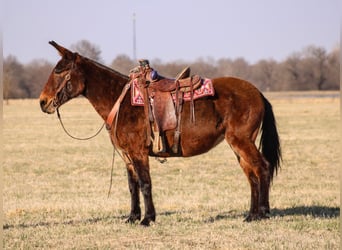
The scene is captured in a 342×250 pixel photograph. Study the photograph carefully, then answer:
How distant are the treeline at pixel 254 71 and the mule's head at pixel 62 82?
55024mm

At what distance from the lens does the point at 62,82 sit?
7.56 meters

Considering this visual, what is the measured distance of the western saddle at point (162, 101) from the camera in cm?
743

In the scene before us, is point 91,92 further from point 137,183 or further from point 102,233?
point 102,233

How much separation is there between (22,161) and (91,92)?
33.4ft

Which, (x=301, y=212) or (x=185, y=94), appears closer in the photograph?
(x=185, y=94)

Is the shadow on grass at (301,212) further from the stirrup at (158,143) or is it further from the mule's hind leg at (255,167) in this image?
the stirrup at (158,143)

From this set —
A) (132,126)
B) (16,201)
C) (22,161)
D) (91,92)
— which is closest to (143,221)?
(132,126)

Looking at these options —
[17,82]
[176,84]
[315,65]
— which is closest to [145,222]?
[176,84]

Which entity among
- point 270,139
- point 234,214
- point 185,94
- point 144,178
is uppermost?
point 185,94

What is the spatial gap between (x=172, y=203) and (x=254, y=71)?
10007 cm

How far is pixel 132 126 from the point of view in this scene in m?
7.50

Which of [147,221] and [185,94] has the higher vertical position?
[185,94]

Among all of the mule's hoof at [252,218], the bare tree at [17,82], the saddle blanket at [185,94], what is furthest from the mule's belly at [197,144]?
the bare tree at [17,82]

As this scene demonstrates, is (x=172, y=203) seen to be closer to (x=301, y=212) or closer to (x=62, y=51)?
(x=301, y=212)
